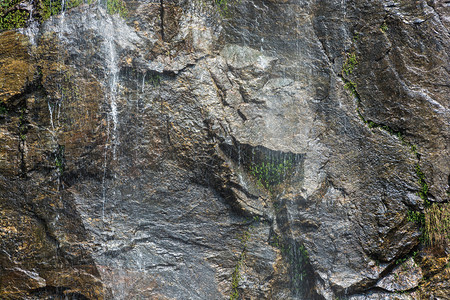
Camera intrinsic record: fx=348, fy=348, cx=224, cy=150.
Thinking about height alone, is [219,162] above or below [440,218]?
above

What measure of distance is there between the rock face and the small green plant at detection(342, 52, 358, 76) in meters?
0.02

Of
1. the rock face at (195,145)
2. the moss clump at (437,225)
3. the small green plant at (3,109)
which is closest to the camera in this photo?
the moss clump at (437,225)

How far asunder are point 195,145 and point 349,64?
2444 millimetres

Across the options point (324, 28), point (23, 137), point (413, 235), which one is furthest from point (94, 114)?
point (413, 235)

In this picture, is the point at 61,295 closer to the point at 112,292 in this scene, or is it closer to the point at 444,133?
the point at 112,292

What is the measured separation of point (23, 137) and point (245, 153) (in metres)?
3.09

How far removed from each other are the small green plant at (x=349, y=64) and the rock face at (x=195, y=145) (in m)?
0.02

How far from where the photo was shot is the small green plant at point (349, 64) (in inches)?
192

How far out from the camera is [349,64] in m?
4.89

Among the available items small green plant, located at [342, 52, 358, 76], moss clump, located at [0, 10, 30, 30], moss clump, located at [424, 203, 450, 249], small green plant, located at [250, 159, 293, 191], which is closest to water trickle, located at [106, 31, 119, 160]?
Answer: moss clump, located at [0, 10, 30, 30]

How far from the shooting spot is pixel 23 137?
482 centimetres

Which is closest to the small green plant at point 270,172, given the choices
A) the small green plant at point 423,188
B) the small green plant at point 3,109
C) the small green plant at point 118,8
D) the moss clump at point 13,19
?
the small green plant at point 423,188

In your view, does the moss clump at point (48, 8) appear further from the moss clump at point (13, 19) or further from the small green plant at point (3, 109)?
the small green plant at point (3, 109)

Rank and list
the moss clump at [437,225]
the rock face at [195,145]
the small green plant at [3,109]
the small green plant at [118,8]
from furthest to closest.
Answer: the small green plant at [118,8], the small green plant at [3,109], the rock face at [195,145], the moss clump at [437,225]
